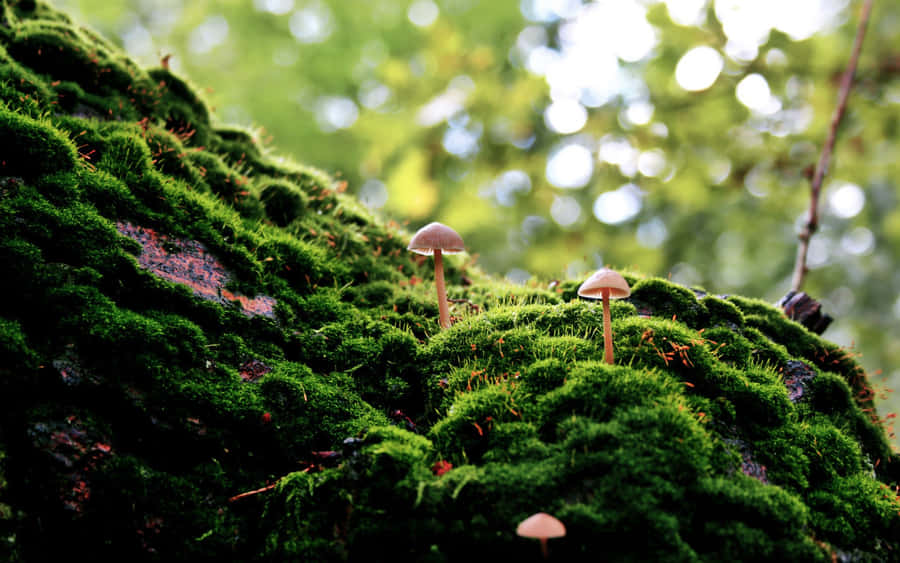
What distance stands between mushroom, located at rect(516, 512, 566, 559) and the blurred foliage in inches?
117

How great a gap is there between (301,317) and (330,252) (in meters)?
0.94

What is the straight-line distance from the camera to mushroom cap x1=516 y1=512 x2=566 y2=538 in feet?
6.66

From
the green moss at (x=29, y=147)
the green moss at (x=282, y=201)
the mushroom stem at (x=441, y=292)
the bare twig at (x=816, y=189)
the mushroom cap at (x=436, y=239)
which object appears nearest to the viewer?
the green moss at (x=29, y=147)

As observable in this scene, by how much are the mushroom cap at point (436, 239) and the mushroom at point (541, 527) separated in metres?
2.02

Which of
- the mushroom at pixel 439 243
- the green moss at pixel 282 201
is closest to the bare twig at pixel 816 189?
the mushroom at pixel 439 243

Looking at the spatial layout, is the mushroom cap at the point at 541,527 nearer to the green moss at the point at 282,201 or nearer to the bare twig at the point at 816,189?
the green moss at the point at 282,201

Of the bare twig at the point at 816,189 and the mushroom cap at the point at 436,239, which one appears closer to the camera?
the mushroom cap at the point at 436,239

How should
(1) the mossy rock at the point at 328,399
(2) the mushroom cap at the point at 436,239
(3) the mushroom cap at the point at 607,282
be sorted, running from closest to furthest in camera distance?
(1) the mossy rock at the point at 328,399 < (3) the mushroom cap at the point at 607,282 < (2) the mushroom cap at the point at 436,239

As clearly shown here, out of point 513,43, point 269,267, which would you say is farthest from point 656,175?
point 269,267

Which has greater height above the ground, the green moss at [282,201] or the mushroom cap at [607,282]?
the green moss at [282,201]

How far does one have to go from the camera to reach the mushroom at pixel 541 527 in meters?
2.03

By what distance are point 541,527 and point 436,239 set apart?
6.93ft

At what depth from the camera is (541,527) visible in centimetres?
205

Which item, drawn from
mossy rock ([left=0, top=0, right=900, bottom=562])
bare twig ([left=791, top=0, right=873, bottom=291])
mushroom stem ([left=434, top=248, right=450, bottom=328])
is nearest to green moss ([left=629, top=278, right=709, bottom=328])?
mossy rock ([left=0, top=0, right=900, bottom=562])
